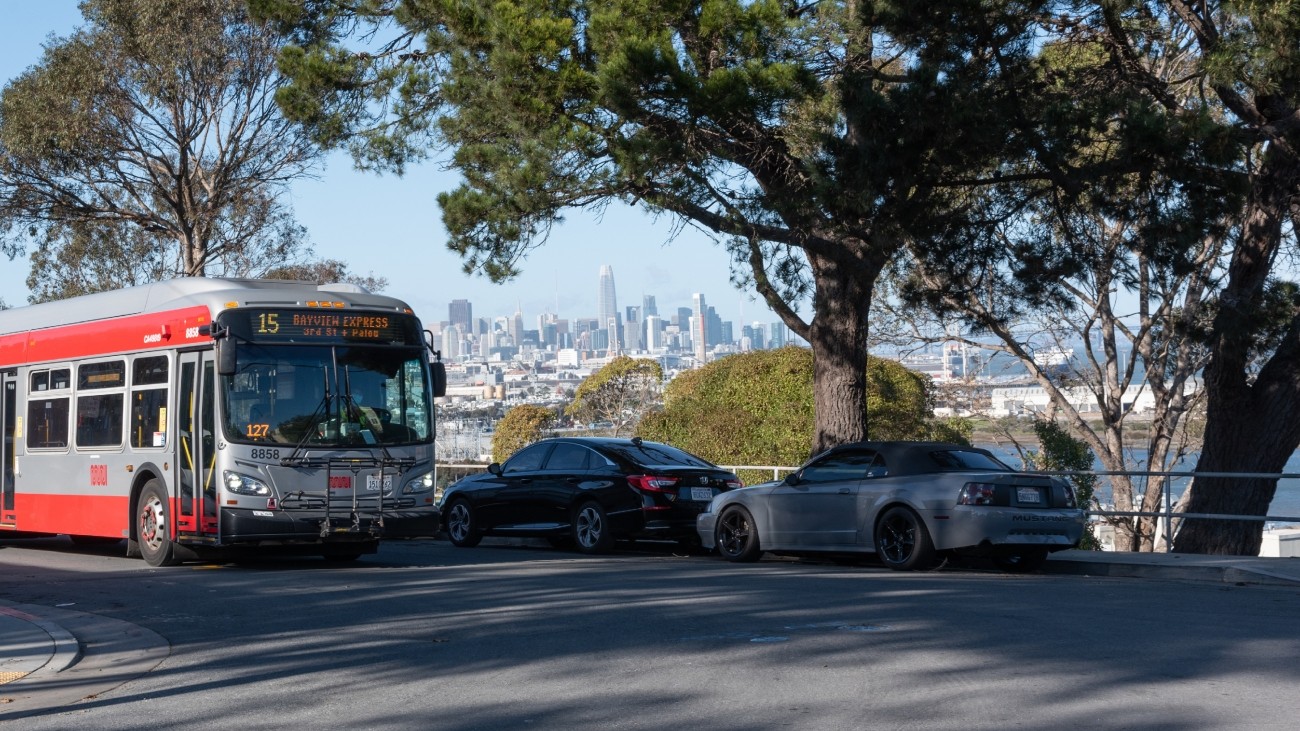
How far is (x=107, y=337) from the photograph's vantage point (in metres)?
17.5

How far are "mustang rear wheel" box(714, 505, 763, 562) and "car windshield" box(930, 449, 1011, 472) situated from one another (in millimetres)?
2554

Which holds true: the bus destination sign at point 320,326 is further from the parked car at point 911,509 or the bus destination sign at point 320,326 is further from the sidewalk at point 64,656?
the parked car at point 911,509

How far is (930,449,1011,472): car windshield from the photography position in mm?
15164

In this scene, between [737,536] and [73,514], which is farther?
[73,514]

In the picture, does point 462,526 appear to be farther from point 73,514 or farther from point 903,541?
point 903,541

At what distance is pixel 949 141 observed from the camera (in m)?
16.6

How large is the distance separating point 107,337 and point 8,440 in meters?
3.40

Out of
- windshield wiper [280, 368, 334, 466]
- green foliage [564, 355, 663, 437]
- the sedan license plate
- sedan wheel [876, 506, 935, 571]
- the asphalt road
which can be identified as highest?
green foliage [564, 355, 663, 437]

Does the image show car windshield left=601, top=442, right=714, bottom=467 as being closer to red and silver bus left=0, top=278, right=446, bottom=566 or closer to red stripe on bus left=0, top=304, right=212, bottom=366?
red and silver bus left=0, top=278, right=446, bottom=566

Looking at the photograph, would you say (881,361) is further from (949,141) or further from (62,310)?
(62,310)

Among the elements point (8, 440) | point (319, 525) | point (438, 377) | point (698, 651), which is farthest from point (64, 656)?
point (8, 440)

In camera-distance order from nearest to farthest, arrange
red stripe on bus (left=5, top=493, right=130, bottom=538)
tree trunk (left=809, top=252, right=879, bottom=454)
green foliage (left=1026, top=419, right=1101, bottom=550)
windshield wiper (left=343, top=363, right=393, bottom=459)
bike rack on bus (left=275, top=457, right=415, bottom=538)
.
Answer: bike rack on bus (left=275, top=457, right=415, bottom=538) → windshield wiper (left=343, top=363, right=393, bottom=459) → red stripe on bus (left=5, top=493, right=130, bottom=538) → tree trunk (left=809, top=252, right=879, bottom=454) → green foliage (left=1026, top=419, right=1101, bottom=550)

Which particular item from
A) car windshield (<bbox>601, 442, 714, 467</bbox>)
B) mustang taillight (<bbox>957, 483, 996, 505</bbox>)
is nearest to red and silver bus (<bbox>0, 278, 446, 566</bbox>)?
car windshield (<bbox>601, 442, 714, 467</bbox>)

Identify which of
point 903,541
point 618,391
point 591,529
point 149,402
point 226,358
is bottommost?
point 903,541
